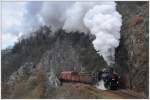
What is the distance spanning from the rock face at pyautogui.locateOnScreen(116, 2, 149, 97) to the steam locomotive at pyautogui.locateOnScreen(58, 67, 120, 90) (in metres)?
0.17

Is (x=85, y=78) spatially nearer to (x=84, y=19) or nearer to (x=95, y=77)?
(x=95, y=77)

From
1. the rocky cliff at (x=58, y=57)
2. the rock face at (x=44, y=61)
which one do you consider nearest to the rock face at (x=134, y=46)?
the rocky cliff at (x=58, y=57)

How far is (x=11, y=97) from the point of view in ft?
34.4

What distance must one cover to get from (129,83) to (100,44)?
89cm

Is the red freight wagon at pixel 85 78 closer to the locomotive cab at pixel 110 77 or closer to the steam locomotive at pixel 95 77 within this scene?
the steam locomotive at pixel 95 77

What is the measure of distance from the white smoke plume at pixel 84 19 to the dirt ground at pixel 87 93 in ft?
1.82

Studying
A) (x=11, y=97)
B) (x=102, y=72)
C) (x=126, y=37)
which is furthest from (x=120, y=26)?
(x=11, y=97)

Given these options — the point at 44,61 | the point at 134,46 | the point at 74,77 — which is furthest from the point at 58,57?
the point at 134,46

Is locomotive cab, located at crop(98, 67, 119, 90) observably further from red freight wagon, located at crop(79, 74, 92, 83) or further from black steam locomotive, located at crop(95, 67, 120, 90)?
red freight wagon, located at crop(79, 74, 92, 83)

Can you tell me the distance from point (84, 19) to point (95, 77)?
42.8 inches

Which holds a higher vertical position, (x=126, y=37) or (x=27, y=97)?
(x=126, y=37)

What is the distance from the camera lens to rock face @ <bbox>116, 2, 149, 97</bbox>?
10383mm

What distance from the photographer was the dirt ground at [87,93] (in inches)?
409

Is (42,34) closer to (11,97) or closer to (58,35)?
(58,35)
